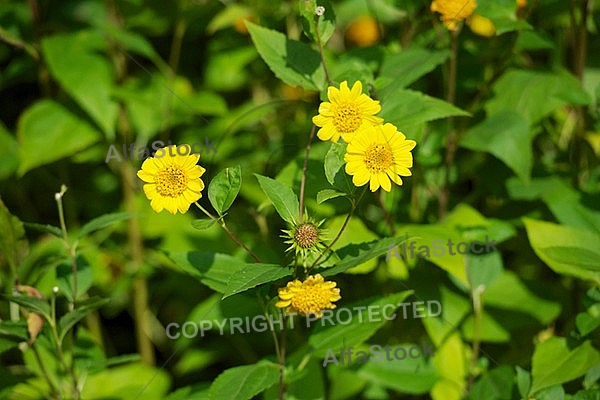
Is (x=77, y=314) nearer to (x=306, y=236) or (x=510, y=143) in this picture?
(x=306, y=236)

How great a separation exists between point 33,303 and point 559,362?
716 millimetres

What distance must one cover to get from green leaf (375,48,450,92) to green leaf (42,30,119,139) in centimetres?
54

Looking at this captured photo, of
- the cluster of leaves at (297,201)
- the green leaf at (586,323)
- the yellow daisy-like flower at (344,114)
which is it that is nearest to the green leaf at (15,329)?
the cluster of leaves at (297,201)

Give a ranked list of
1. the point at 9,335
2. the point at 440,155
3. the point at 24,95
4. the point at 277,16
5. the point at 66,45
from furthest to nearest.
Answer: the point at 24,95
the point at 277,16
the point at 66,45
the point at 440,155
the point at 9,335

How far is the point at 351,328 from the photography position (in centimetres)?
94

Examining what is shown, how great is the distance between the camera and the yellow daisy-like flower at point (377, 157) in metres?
0.74

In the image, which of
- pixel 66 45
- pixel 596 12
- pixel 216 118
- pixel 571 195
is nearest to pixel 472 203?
pixel 571 195

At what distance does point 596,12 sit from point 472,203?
1.52 feet

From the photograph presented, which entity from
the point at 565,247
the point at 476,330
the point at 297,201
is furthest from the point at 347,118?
the point at 476,330

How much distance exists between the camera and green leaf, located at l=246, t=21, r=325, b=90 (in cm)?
93

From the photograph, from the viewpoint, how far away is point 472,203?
4.46ft

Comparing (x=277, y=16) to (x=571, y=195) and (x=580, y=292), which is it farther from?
(x=580, y=292)

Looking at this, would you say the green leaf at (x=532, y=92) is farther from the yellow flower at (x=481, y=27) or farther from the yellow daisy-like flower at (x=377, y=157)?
the yellow daisy-like flower at (x=377, y=157)

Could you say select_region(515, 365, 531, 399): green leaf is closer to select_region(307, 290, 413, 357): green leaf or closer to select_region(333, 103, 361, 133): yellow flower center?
select_region(307, 290, 413, 357): green leaf
